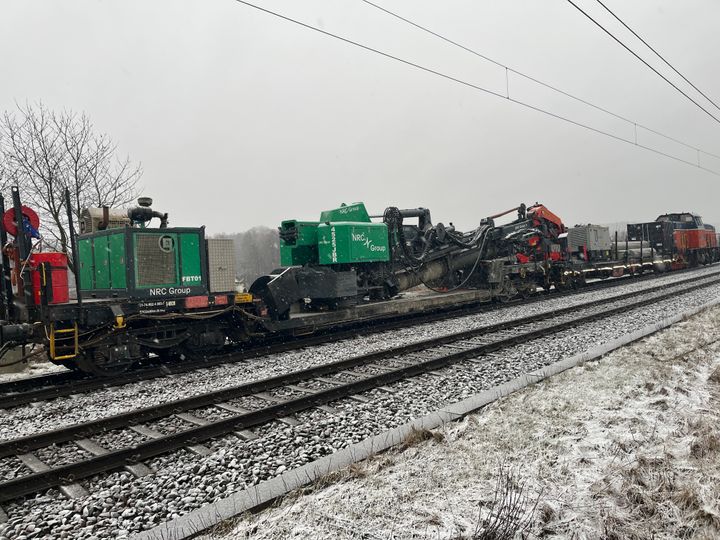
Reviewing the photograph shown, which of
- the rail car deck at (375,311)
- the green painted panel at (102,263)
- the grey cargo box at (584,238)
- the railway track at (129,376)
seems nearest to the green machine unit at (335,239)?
the rail car deck at (375,311)

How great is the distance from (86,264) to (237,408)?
203 inches

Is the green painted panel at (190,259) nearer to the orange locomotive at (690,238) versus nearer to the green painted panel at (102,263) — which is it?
the green painted panel at (102,263)

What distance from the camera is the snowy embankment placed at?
3.07 metres

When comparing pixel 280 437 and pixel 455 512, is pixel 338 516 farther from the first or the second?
pixel 280 437

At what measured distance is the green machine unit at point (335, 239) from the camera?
450 inches

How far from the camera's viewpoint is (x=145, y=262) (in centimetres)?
812

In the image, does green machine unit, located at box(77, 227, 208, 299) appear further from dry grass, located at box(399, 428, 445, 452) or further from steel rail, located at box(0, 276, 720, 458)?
dry grass, located at box(399, 428, 445, 452)

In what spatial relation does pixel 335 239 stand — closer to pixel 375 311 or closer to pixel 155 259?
pixel 375 311

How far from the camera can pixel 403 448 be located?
14.4ft

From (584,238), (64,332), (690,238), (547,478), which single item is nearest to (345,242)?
(64,332)

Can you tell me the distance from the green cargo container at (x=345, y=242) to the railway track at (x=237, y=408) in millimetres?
3225

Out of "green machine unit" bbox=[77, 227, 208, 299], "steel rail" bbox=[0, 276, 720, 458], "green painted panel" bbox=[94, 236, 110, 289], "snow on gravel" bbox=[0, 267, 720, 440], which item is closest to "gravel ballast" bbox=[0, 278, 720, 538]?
"snow on gravel" bbox=[0, 267, 720, 440]

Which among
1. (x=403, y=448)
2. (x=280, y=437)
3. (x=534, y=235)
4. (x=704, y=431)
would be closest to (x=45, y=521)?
(x=280, y=437)

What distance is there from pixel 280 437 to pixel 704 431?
3673 mm
